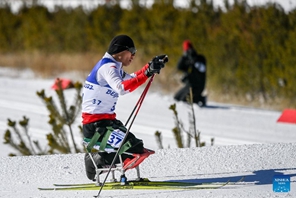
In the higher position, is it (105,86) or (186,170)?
(105,86)

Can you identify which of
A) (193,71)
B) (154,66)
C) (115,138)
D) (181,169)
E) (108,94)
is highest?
(154,66)

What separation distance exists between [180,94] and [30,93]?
456 cm

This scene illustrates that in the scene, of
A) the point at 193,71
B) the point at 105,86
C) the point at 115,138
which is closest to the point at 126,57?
the point at 105,86

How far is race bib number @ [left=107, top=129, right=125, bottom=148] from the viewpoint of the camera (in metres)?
6.61

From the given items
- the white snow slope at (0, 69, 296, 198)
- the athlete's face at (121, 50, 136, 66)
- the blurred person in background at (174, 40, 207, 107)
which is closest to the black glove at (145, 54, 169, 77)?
the athlete's face at (121, 50, 136, 66)

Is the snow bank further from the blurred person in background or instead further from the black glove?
the blurred person in background

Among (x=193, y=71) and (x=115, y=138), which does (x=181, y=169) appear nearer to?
(x=115, y=138)

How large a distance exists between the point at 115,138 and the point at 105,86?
0.50 meters

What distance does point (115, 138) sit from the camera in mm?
6621

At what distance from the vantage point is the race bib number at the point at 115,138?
21.7 ft

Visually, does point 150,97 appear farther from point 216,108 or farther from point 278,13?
point 278,13

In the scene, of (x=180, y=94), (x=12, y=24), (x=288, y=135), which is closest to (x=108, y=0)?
(x=12, y=24)

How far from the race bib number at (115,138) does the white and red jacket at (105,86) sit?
18 cm

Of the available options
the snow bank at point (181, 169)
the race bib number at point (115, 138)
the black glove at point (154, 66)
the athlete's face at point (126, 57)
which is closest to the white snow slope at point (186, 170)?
the snow bank at point (181, 169)
